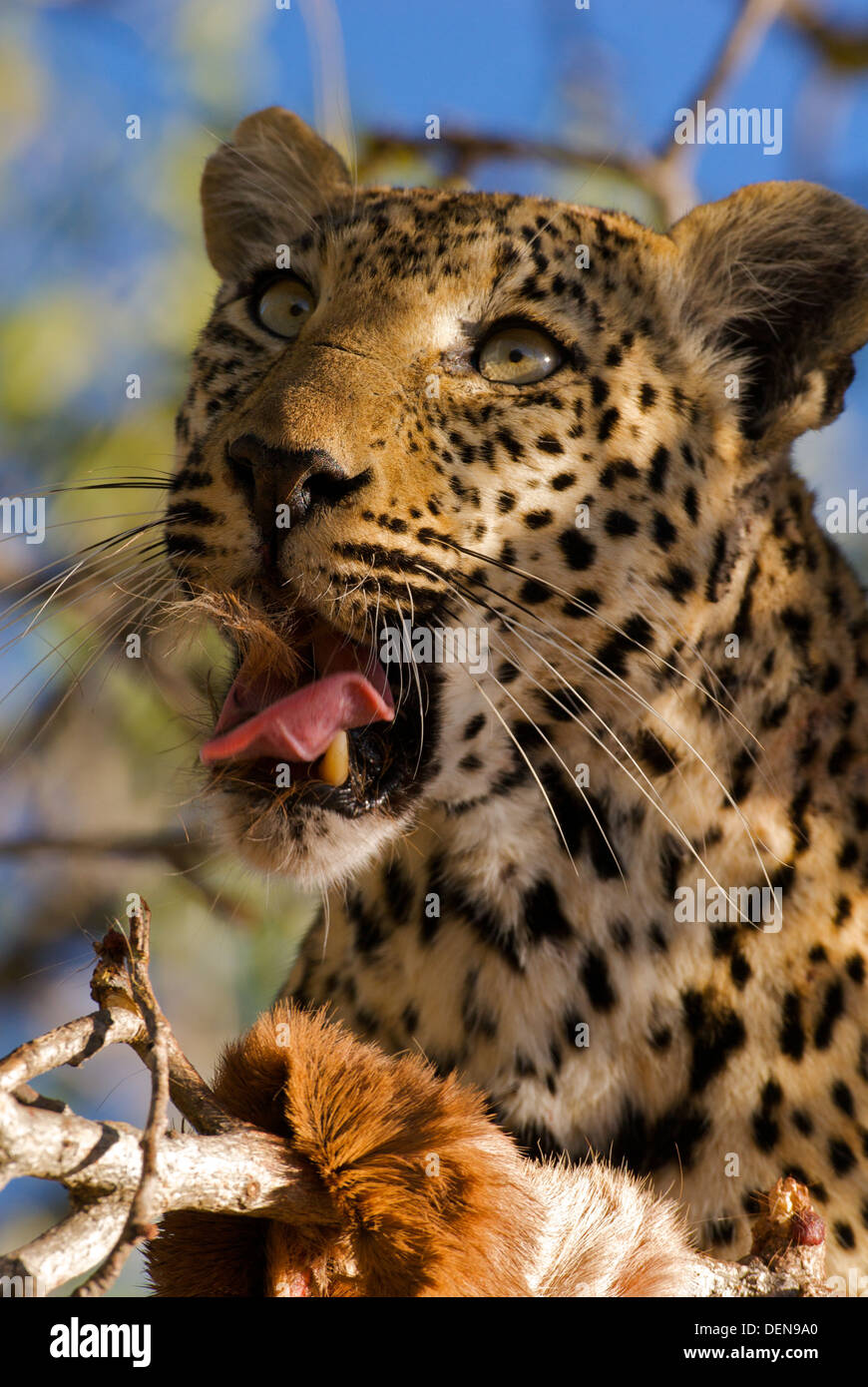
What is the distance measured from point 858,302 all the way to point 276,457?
1.77 meters

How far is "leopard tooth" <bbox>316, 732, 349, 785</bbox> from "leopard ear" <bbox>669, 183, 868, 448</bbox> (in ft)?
5.26

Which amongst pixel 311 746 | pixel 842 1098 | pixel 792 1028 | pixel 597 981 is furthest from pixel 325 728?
pixel 842 1098

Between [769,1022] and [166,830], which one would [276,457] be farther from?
[166,830]

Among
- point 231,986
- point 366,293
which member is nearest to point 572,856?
point 366,293

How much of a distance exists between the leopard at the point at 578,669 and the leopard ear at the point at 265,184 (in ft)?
2.57

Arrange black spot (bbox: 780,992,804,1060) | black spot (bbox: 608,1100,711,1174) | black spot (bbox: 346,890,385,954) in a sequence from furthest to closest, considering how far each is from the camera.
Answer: black spot (bbox: 346,890,385,954) < black spot (bbox: 780,992,804,1060) < black spot (bbox: 608,1100,711,1174)

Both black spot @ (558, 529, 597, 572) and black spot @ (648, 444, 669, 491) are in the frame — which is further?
black spot @ (648, 444, 669, 491)

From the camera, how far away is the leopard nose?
3270mm

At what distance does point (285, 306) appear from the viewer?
4.46 meters

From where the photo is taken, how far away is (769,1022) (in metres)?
3.71

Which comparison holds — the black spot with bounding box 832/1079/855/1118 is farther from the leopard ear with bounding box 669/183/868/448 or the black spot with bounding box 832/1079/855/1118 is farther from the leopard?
the leopard ear with bounding box 669/183/868/448

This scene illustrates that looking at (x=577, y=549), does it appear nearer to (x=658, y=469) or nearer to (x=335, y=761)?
(x=658, y=469)

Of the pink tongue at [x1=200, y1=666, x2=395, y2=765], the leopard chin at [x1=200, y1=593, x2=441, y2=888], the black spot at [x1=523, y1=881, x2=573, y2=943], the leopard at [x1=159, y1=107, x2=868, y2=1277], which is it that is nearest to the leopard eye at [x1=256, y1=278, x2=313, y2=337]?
the leopard at [x1=159, y1=107, x2=868, y2=1277]

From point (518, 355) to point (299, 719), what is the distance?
1.35 m
